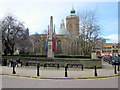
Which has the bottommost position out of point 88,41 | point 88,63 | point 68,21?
point 88,63

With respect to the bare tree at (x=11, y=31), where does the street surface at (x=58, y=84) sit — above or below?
below

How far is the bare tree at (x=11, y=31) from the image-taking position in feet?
99.9

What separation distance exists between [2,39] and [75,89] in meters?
27.6

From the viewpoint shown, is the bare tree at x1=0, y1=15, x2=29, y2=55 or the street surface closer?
the street surface

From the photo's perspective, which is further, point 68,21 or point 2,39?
point 68,21

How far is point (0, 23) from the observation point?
30891 mm

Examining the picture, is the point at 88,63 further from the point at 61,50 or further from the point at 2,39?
the point at 61,50

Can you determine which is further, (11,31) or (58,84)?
(11,31)

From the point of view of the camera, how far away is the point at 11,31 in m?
31.0

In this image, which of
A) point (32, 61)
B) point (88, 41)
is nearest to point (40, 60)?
point (32, 61)

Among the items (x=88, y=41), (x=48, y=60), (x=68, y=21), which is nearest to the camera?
(x=48, y=60)

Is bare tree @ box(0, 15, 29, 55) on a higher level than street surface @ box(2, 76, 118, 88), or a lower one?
higher

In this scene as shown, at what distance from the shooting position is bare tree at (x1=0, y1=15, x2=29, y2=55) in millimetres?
30447

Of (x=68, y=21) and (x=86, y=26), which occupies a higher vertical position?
(x=68, y=21)
